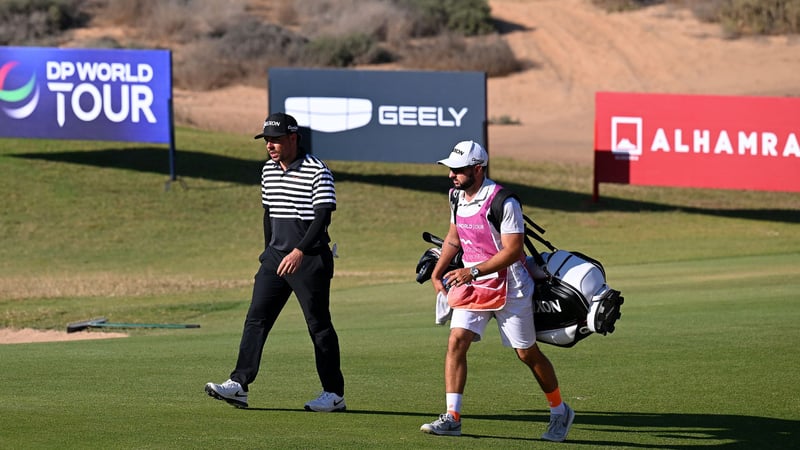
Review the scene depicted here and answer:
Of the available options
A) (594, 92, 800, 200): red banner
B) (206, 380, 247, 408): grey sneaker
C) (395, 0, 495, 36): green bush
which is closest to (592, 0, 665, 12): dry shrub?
(395, 0, 495, 36): green bush

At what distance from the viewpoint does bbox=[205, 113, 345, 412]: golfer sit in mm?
9328

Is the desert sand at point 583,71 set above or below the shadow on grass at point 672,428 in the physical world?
above

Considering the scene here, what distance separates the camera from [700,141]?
28578 millimetres

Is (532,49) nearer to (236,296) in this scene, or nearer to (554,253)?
(236,296)

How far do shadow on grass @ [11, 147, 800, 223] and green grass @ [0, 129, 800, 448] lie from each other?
0.10 metres

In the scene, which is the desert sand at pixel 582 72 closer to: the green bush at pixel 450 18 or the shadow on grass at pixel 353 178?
the green bush at pixel 450 18

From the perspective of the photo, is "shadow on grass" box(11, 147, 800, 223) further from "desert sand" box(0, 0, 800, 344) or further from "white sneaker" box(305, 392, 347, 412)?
"white sneaker" box(305, 392, 347, 412)

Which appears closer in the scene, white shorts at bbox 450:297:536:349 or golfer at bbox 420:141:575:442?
golfer at bbox 420:141:575:442

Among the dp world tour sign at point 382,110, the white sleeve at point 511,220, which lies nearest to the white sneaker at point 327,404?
the white sleeve at point 511,220

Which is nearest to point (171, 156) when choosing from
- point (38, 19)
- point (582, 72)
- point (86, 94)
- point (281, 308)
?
point (86, 94)

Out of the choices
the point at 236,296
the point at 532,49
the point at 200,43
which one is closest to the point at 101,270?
the point at 236,296

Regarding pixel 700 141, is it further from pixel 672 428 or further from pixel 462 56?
pixel 462 56

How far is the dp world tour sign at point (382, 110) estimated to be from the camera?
2925cm

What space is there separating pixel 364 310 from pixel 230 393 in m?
8.36
